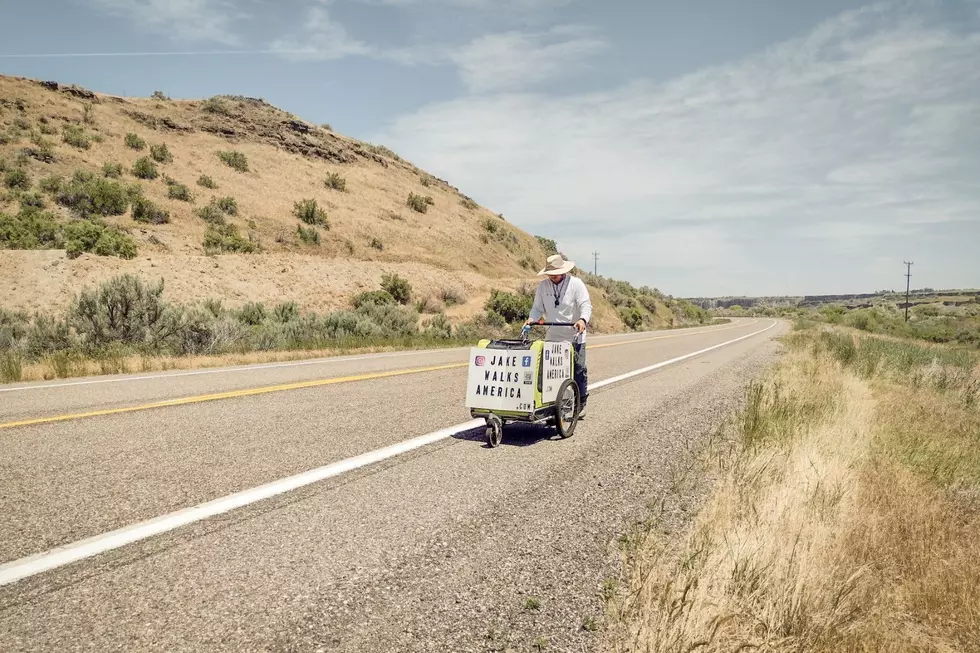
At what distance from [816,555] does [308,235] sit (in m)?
41.1

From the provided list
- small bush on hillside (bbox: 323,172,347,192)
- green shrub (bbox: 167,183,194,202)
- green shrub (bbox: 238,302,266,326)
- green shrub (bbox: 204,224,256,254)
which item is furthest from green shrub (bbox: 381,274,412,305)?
small bush on hillside (bbox: 323,172,347,192)

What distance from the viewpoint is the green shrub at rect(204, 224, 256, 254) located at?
31081 mm

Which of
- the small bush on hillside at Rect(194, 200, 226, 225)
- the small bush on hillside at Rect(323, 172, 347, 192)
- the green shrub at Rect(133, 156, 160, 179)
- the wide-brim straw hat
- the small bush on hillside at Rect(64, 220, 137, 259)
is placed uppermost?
the small bush on hillside at Rect(323, 172, 347, 192)

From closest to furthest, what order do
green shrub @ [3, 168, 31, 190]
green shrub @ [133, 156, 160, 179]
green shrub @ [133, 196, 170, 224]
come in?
green shrub @ [3, 168, 31, 190]
green shrub @ [133, 196, 170, 224]
green shrub @ [133, 156, 160, 179]

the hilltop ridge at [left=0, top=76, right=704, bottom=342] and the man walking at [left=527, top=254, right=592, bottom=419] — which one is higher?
the hilltop ridge at [left=0, top=76, right=704, bottom=342]

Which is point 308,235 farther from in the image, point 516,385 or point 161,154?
point 516,385

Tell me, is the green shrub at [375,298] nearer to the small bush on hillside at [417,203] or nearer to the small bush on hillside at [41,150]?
the small bush on hillside at [41,150]

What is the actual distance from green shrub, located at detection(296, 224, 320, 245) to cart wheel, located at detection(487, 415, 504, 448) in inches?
1482

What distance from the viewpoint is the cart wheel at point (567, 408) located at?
6.00 metres

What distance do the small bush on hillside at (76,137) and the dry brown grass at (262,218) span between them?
0.66 meters

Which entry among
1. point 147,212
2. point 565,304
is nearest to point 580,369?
point 565,304

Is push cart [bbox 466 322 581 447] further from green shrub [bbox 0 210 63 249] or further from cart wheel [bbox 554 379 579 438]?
green shrub [bbox 0 210 63 249]

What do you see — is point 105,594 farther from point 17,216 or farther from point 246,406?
point 17,216

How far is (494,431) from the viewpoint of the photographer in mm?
5629
